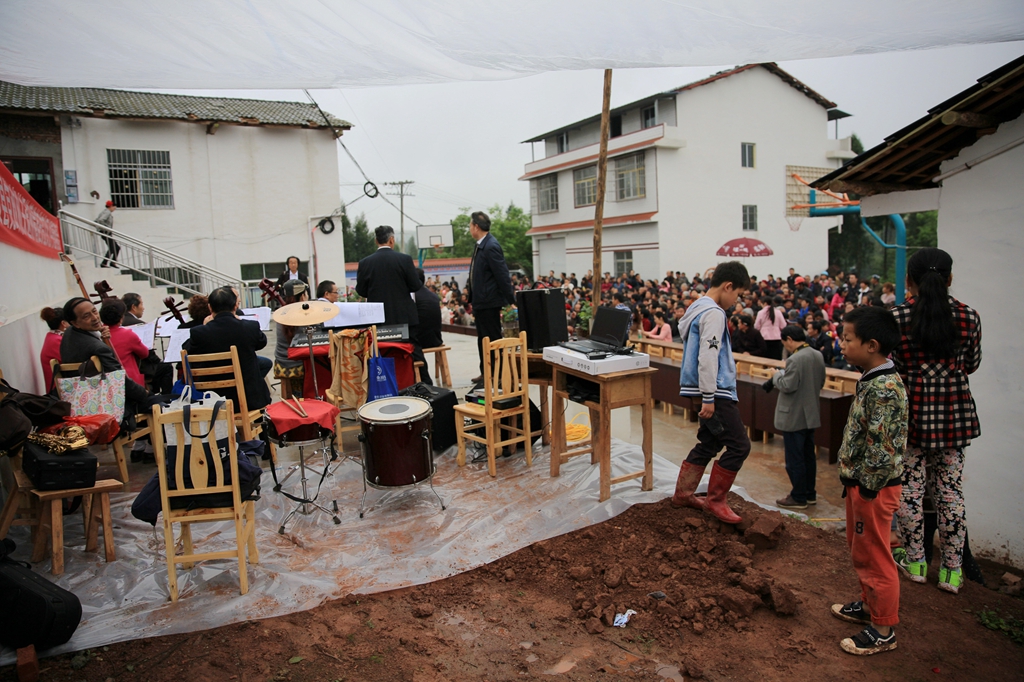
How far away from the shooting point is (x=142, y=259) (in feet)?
53.6

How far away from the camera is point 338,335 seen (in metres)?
5.80

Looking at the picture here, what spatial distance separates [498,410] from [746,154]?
27.4 m

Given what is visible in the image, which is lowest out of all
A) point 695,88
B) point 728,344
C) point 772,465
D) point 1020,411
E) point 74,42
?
point 772,465

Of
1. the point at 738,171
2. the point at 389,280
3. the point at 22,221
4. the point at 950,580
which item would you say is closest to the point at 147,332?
the point at 22,221

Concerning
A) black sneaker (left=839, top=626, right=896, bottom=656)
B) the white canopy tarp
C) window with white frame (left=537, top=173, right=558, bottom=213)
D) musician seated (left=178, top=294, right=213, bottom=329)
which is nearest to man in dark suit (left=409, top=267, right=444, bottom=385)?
musician seated (left=178, top=294, right=213, bottom=329)

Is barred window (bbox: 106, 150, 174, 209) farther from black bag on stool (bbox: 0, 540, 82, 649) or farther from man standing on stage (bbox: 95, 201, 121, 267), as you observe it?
black bag on stool (bbox: 0, 540, 82, 649)

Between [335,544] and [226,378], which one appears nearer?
[335,544]

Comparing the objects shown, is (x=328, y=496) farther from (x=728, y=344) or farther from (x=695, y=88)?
(x=695, y=88)

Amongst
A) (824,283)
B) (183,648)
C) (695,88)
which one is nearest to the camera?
(183,648)

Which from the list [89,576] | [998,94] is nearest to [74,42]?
[89,576]

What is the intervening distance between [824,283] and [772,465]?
16.5 m

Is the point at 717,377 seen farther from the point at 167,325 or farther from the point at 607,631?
the point at 167,325

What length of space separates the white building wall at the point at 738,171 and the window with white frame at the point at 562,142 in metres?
7.48

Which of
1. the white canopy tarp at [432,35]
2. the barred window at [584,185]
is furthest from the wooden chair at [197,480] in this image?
the barred window at [584,185]
